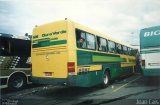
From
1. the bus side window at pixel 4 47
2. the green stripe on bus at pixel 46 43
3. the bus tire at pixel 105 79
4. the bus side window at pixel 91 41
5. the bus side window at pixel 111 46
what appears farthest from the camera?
the bus side window at pixel 111 46

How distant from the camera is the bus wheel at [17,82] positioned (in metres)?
11.1

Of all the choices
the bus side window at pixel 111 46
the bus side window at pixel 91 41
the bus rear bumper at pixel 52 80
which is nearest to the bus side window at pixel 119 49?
the bus side window at pixel 111 46

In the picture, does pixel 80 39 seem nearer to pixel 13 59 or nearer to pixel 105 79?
pixel 105 79

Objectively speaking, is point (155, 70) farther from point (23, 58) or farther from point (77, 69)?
point (23, 58)

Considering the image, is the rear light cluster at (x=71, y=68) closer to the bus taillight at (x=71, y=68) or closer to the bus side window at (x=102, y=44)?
the bus taillight at (x=71, y=68)

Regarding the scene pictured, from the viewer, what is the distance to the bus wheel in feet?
36.6

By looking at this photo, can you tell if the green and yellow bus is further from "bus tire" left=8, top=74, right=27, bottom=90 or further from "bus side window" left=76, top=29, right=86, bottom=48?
"bus tire" left=8, top=74, right=27, bottom=90

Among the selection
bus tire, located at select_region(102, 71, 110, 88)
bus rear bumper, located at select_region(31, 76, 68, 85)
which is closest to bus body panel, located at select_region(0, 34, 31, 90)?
bus rear bumper, located at select_region(31, 76, 68, 85)

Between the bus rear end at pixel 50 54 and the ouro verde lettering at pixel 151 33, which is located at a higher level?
the ouro verde lettering at pixel 151 33

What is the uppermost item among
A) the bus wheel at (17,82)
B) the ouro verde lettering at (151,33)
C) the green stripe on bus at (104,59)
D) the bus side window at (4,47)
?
the ouro verde lettering at (151,33)

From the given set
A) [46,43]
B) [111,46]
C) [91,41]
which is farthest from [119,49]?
[46,43]

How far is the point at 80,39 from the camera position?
31.7 ft

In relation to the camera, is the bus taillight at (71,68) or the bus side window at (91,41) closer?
the bus taillight at (71,68)

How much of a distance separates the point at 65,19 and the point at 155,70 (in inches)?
234
